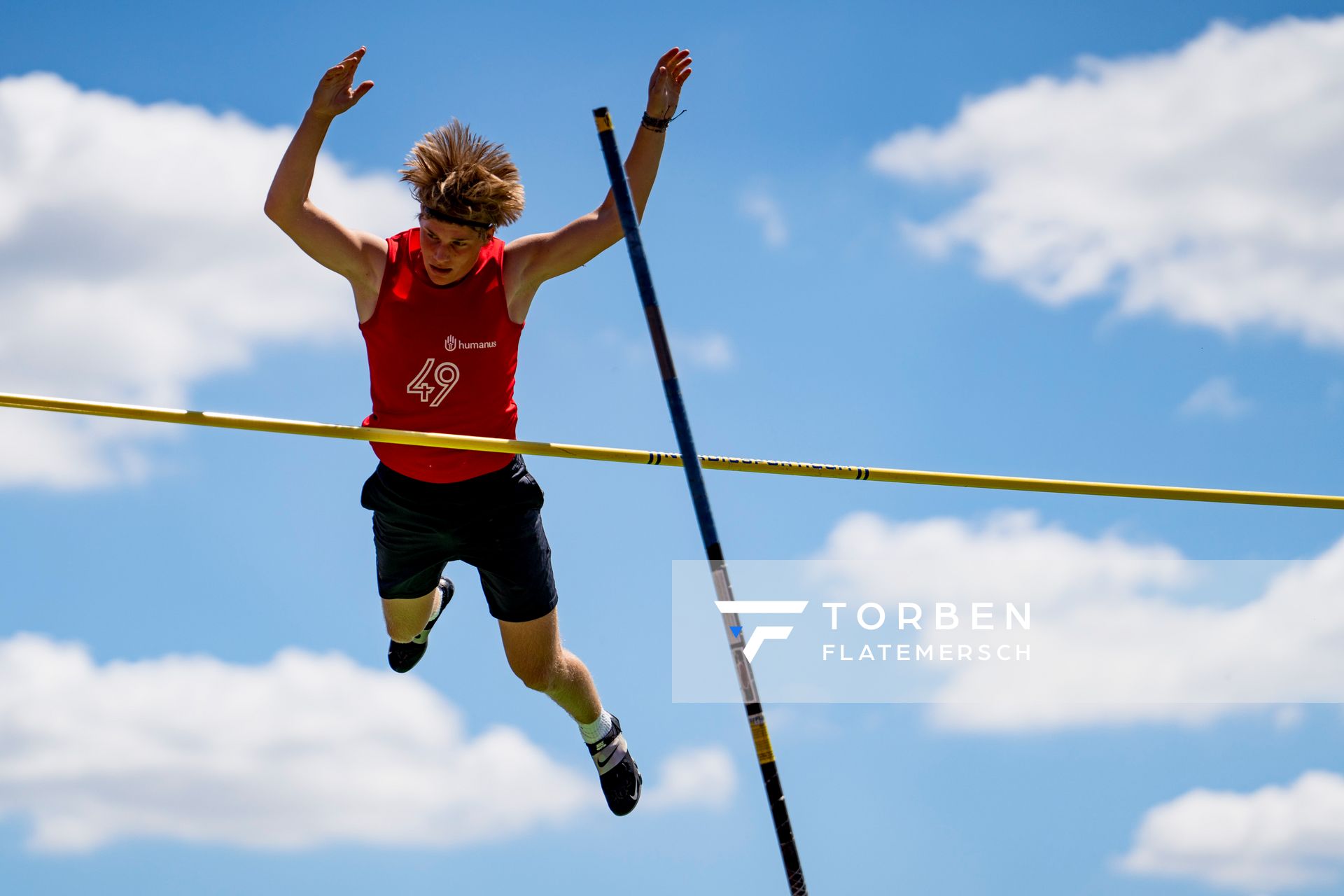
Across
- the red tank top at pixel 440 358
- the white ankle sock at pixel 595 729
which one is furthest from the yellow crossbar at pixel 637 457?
the white ankle sock at pixel 595 729

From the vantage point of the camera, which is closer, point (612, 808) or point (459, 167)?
point (459, 167)

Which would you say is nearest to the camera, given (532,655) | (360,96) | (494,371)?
(360,96)

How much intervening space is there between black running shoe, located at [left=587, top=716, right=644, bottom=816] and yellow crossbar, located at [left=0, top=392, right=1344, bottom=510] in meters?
1.61

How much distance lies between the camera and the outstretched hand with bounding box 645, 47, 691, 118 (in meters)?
6.98

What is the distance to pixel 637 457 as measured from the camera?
733cm

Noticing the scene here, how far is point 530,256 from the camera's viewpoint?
7047 mm

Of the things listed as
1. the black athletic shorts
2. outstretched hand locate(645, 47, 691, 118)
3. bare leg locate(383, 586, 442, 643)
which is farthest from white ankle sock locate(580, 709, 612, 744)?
outstretched hand locate(645, 47, 691, 118)

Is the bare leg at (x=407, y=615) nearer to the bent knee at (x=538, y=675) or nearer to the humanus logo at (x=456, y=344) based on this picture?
the bent knee at (x=538, y=675)

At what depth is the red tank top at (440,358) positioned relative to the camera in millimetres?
6832

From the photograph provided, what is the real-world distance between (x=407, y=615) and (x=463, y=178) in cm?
255

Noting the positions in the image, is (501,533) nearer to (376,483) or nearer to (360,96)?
(376,483)

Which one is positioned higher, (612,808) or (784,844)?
(612,808)

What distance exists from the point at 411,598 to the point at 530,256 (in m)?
2.02

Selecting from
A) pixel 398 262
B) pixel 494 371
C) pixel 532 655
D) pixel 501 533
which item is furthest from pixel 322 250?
pixel 532 655
